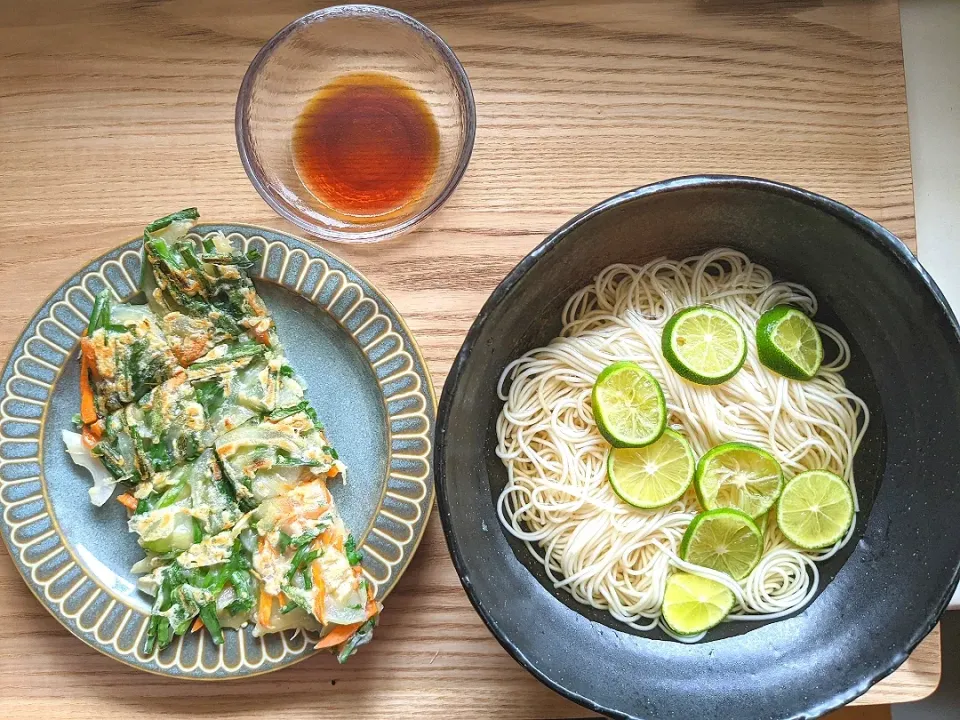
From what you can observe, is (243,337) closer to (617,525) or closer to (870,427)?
(617,525)

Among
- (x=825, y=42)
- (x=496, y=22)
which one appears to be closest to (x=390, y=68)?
(x=496, y=22)

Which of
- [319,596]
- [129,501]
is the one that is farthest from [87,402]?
[319,596]

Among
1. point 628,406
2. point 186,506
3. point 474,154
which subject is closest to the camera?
point 628,406

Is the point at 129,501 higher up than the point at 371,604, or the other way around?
the point at 129,501

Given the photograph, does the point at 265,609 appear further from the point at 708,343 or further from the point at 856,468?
the point at 856,468

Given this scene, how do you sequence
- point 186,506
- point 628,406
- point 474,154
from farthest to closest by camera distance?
point 474,154, point 186,506, point 628,406

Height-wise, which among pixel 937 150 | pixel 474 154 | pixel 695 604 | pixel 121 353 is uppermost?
pixel 474 154

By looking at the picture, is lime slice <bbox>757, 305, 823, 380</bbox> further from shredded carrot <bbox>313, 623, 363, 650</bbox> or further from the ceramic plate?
shredded carrot <bbox>313, 623, 363, 650</bbox>
